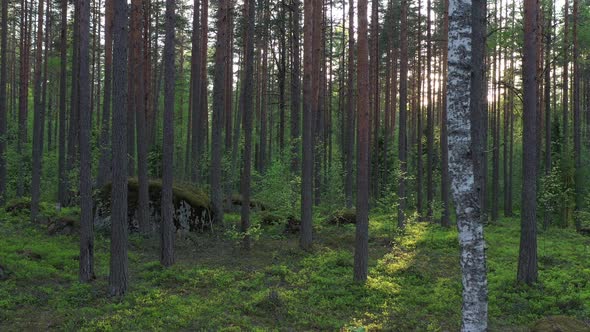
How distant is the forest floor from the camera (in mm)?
8359

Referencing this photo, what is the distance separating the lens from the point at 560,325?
7.30 m

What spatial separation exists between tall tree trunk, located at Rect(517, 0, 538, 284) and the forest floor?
0.64 meters

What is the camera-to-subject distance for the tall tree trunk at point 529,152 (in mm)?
10398

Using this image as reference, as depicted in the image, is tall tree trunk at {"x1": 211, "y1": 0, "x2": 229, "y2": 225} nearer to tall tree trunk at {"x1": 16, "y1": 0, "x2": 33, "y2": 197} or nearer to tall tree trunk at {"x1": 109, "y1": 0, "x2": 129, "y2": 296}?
tall tree trunk at {"x1": 109, "y1": 0, "x2": 129, "y2": 296}

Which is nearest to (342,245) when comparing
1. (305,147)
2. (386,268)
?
(386,268)

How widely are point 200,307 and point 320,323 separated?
263 centimetres

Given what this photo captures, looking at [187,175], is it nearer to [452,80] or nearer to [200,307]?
[200,307]

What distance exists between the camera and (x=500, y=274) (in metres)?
12.0

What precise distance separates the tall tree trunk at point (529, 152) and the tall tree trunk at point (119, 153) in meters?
Result: 9.83

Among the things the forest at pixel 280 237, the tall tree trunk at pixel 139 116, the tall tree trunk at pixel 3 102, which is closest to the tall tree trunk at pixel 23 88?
the forest at pixel 280 237

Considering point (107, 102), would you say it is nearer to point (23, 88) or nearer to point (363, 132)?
point (23, 88)

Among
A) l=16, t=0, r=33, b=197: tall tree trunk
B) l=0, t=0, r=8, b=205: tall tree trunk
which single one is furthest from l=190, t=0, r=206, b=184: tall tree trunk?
l=16, t=0, r=33, b=197: tall tree trunk

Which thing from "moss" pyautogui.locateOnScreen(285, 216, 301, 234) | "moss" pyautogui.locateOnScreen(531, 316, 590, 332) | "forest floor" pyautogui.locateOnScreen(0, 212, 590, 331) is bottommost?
"forest floor" pyautogui.locateOnScreen(0, 212, 590, 331)

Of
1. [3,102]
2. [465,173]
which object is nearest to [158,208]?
[3,102]
